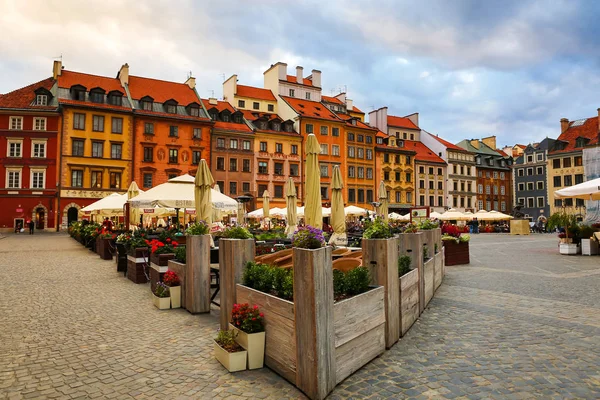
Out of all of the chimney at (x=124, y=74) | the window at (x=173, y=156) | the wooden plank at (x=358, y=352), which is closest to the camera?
the wooden plank at (x=358, y=352)

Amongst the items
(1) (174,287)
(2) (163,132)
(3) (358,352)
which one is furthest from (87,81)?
(3) (358,352)

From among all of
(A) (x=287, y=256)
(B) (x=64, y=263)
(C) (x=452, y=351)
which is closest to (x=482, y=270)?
(A) (x=287, y=256)

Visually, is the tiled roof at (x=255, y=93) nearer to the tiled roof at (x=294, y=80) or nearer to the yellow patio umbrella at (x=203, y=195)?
the tiled roof at (x=294, y=80)

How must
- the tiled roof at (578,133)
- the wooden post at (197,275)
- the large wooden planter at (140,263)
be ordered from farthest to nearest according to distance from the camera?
the tiled roof at (578,133) → the large wooden planter at (140,263) → the wooden post at (197,275)

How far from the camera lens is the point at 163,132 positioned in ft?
138

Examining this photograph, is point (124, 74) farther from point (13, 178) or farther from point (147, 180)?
point (13, 178)

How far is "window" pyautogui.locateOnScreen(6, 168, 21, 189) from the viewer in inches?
1473

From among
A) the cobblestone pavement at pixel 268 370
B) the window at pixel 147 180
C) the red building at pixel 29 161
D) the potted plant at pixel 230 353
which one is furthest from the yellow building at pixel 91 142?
the potted plant at pixel 230 353

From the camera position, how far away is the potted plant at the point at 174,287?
7.26m

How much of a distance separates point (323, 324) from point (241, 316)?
118 cm

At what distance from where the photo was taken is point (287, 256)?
26.1 ft

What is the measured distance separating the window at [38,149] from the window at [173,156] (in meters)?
11.3

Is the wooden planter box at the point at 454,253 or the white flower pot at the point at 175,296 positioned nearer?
the white flower pot at the point at 175,296

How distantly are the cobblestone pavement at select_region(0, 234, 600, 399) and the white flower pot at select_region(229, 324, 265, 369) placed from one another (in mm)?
108
